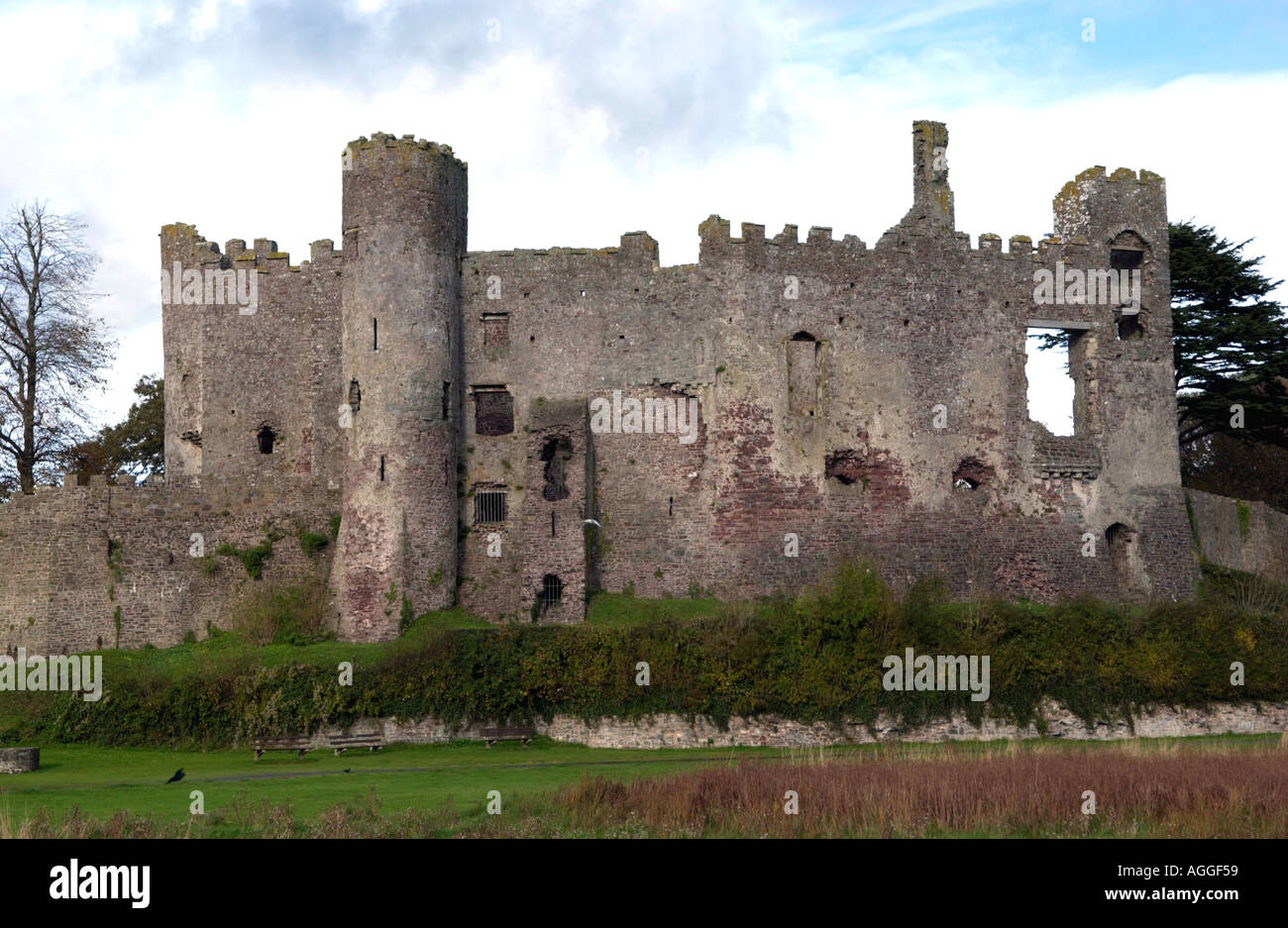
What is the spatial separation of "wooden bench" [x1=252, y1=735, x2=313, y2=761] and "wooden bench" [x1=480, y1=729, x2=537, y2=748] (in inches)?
136

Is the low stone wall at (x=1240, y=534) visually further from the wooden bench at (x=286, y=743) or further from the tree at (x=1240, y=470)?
the wooden bench at (x=286, y=743)

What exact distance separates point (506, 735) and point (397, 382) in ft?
29.6

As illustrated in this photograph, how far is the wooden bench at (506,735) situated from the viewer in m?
32.2

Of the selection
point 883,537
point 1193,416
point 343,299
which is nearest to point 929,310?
point 883,537

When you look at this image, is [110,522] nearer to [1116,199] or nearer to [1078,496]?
[1078,496]

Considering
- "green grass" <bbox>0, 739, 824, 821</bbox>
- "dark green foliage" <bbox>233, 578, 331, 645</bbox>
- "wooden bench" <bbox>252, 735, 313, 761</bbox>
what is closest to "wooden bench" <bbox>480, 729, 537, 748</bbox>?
"green grass" <bbox>0, 739, 824, 821</bbox>

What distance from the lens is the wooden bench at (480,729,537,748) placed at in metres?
32.2

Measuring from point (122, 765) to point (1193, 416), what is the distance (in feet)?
101

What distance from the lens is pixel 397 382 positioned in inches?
1449

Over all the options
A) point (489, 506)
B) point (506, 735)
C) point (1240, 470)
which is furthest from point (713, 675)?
point (1240, 470)

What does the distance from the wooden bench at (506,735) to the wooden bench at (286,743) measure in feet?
11.3

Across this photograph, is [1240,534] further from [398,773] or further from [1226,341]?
[398,773]

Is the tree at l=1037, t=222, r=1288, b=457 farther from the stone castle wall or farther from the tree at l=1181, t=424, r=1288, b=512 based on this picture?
the stone castle wall

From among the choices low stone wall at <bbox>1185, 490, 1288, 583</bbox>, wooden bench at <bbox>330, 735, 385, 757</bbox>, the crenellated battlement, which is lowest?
wooden bench at <bbox>330, 735, 385, 757</bbox>
